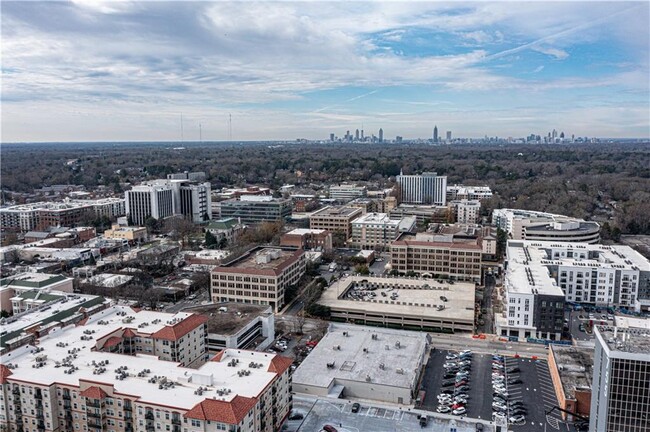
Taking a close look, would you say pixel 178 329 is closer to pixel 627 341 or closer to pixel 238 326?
pixel 238 326

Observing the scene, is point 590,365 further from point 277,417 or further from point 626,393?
point 277,417

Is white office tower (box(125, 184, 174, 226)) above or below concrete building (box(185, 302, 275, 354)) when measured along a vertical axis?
above

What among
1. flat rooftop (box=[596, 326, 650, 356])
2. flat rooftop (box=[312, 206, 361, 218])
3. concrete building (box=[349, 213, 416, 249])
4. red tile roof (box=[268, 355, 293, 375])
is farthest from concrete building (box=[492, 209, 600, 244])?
red tile roof (box=[268, 355, 293, 375])

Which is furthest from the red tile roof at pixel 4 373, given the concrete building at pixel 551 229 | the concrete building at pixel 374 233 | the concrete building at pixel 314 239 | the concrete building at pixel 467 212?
the concrete building at pixel 467 212

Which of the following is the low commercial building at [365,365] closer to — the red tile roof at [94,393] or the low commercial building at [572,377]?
the low commercial building at [572,377]

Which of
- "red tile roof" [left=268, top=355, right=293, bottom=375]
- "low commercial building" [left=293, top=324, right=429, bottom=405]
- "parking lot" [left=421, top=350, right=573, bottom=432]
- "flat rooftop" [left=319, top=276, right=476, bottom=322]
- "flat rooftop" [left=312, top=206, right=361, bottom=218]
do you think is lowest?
"parking lot" [left=421, top=350, right=573, bottom=432]

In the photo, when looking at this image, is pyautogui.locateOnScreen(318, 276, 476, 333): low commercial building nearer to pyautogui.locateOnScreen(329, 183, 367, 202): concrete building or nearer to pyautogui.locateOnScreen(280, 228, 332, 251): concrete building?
pyautogui.locateOnScreen(280, 228, 332, 251): concrete building
